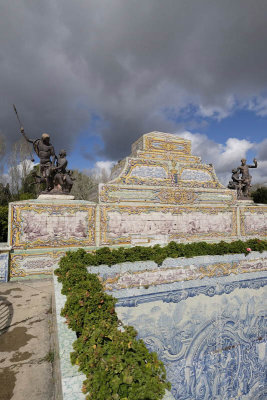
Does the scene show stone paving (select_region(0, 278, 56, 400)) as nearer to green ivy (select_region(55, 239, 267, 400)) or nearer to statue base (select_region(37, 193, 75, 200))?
green ivy (select_region(55, 239, 267, 400))

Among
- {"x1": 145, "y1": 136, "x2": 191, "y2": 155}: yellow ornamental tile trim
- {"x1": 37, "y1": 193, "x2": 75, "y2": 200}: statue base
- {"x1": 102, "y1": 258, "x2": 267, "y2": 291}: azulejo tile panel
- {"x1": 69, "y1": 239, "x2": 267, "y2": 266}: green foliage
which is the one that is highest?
{"x1": 145, "y1": 136, "x2": 191, "y2": 155}: yellow ornamental tile trim

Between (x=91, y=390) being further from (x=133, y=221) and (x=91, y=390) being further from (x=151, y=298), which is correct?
(x=133, y=221)

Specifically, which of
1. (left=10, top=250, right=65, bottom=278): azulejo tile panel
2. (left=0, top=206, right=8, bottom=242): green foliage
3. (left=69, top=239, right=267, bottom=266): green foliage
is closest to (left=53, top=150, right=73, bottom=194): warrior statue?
(left=10, top=250, right=65, bottom=278): azulejo tile panel

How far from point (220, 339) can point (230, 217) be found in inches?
276

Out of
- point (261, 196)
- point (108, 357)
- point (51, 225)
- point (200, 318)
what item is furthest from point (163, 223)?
point (261, 196)

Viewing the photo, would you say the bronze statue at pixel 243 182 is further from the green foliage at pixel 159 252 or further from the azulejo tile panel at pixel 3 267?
the azulejo tile panel at pixel 3 267

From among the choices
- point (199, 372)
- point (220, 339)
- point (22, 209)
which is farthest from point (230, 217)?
point (22, 209)

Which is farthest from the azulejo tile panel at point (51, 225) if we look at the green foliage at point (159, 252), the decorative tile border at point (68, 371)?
the decorative tile border at point (68, 371)

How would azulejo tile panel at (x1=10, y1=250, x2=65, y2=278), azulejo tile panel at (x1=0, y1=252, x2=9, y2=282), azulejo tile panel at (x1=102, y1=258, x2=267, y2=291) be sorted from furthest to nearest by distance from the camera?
azulejo tile panel at (x1=10, y1=250, x2=65, y2=278), azulejo tile panel at (x1=0, y1=252, x2=9, y2=282), azulejo tile panel at (x1=102, y1=258, x2=267, y2=291)

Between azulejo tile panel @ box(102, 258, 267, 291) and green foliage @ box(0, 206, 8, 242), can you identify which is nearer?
azulejo tile panel @ box(102, 258, 267, 291)

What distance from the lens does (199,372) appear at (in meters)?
5.73

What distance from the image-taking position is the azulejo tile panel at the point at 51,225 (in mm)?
8133

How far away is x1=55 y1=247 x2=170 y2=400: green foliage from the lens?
5.71ft

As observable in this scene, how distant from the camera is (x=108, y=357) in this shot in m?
2.08
